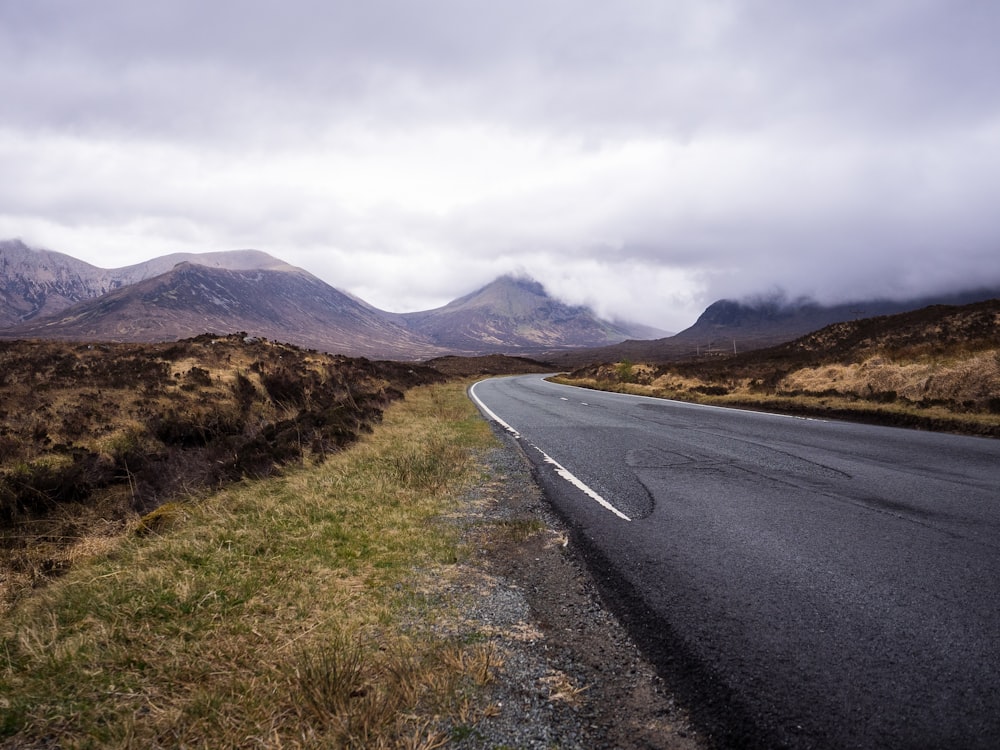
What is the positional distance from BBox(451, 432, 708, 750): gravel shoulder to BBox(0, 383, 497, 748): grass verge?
0.19m

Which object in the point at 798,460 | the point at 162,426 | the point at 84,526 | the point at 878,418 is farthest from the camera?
the point at 162,426

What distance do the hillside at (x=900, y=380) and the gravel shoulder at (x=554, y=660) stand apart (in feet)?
36.0

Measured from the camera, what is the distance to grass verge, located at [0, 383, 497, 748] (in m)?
2.33

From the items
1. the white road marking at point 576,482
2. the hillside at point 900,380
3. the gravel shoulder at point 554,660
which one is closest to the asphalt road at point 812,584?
the white road marking at point 576,482

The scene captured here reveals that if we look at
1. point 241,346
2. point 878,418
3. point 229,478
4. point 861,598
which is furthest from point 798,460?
point 241,346

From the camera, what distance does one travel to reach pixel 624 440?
10.3m

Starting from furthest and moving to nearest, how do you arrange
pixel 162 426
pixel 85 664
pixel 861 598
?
pixel 162 426
pixel 861 598
pixel 85 664

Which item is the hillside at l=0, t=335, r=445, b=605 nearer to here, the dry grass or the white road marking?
the white road marking

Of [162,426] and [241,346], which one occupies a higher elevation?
[241,346]

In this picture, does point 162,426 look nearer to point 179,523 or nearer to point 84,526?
point 84,526

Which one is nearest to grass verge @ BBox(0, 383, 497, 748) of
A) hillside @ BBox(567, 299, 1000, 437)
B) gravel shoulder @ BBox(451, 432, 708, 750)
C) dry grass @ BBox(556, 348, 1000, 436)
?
gravel shoulder @ BBox(451, 432, 708, 750)

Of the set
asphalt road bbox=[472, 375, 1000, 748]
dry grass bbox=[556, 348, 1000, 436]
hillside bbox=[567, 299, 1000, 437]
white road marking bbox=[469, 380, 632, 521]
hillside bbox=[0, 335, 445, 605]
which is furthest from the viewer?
hillside bbox=[567, 299, 1000, 437]

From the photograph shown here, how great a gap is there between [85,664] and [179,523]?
123 inches

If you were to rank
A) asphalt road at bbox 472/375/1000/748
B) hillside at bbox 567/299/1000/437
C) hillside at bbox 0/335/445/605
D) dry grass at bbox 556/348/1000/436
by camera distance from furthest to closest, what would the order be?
hillside at bbox 567/299/1000/437
dry grass at bbox 556/348/1000/436
hillside at bbox 0/335/445/605
asphalt road at bbox 472/375/1000/748
